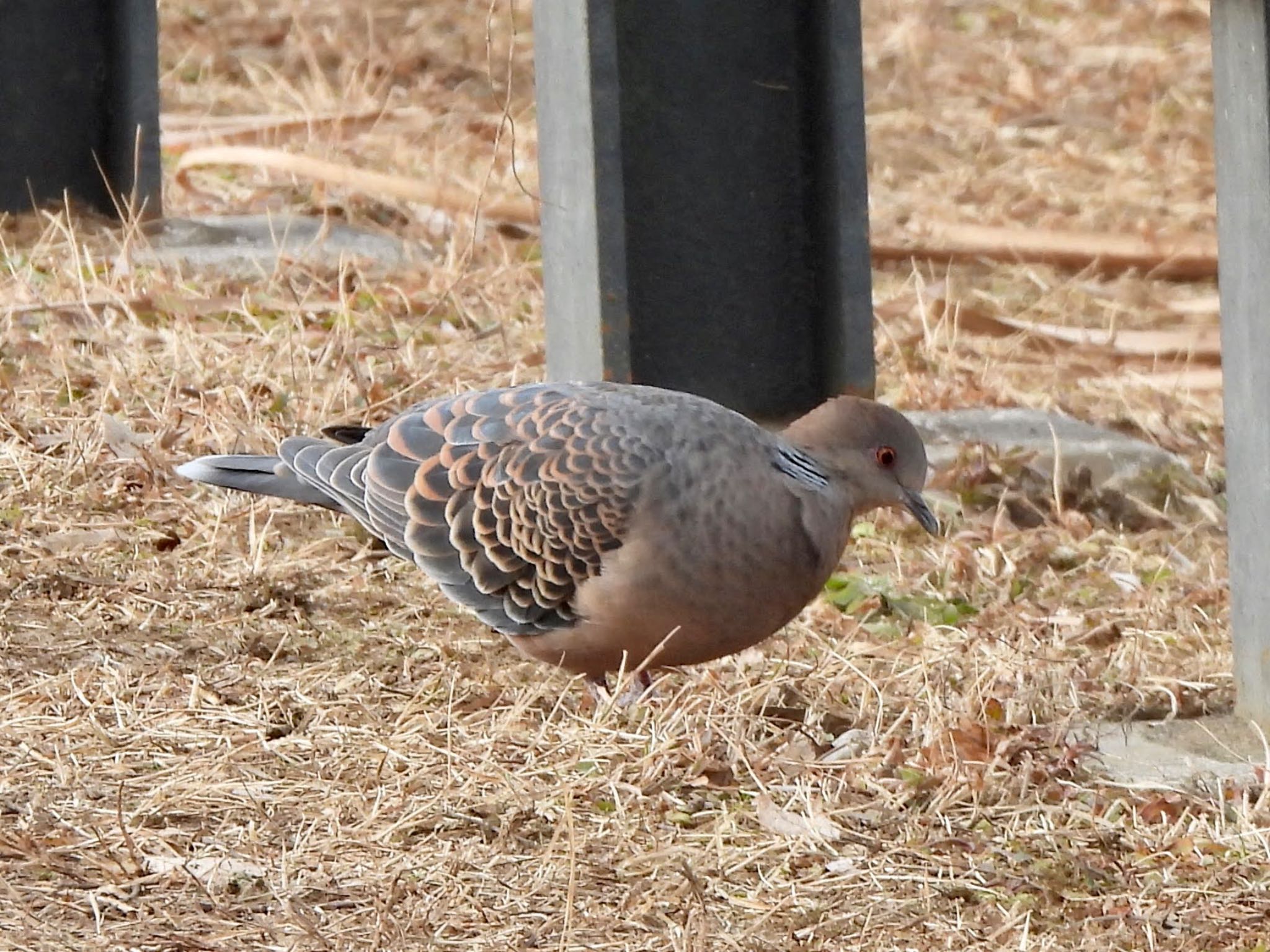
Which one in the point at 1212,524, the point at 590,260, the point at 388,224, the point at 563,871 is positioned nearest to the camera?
the point at 563,871

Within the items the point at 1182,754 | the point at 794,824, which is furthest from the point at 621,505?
the point at 1182,754

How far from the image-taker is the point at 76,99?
768cm

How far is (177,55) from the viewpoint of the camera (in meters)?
10.7

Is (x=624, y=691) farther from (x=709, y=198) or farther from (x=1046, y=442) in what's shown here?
(x=1046, y=442)

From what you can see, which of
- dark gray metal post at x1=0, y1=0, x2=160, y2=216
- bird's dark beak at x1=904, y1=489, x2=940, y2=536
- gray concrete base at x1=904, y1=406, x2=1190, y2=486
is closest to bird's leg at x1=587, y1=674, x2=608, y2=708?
bird's dark beak at x1=904, y1=489, x2=940, y2=536

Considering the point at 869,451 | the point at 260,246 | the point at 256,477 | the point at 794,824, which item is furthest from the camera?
the point at 260,246

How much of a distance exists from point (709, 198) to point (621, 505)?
1.61 m

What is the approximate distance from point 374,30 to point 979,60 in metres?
3.26

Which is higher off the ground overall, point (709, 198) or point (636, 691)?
point (709, 198)

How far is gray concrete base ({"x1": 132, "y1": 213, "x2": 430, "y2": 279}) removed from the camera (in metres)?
7.00

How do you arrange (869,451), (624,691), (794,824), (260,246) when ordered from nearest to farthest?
(794,824) → (624,691) → (869,451) → (260,246)

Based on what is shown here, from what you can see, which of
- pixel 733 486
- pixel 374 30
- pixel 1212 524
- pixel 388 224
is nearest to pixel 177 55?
pixel 374 30

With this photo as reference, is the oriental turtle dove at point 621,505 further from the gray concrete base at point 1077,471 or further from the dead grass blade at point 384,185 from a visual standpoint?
the dead grass blade at point 384,185

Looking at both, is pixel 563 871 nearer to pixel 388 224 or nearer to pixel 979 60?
pixel 388 224
